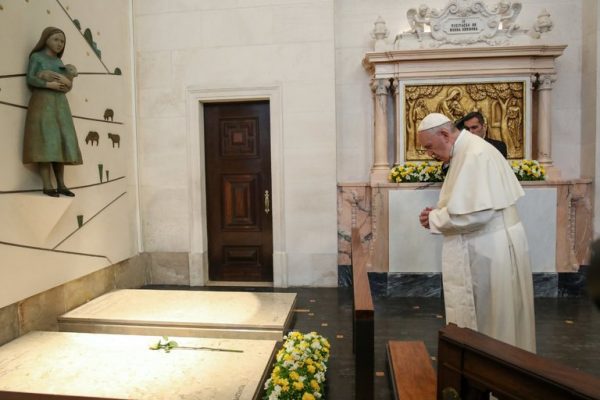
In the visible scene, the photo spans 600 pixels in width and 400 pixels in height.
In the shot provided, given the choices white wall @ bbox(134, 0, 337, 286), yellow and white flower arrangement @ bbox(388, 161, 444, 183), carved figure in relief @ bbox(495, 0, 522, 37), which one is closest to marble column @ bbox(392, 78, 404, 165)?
yellow and white flower arrangement @ bbox(388, 161, 444, 183)

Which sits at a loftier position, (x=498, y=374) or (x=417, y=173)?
(x=417, y=173)

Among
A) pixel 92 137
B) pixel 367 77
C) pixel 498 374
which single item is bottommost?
pixel 498 374

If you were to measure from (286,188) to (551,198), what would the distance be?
3296 millimetres

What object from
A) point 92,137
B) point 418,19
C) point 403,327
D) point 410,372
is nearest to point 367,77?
point 418,19

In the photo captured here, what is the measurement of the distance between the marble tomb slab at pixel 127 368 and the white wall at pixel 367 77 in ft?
11.0

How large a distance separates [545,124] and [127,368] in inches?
216

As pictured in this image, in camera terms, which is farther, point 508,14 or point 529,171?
point 508,14

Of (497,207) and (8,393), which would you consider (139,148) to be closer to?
(8,393)

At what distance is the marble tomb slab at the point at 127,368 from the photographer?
8.84 feet

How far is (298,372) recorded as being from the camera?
2672mm

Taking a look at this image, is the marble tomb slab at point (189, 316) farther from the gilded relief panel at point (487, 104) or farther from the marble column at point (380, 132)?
the gilded relief panel at point (487, 104)

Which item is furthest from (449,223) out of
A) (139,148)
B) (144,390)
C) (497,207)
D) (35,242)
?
(139,148)

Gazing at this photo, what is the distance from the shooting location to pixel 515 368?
1.21 metres

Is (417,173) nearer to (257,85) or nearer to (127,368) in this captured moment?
(257,85)
